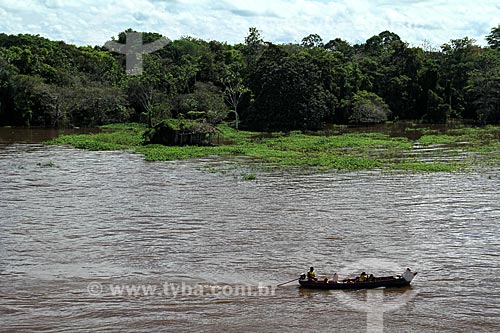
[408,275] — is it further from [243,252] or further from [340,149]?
[340,149]

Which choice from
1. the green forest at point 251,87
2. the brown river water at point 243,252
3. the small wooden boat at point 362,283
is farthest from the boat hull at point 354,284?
the green forest at point 251,87

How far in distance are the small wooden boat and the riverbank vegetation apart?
16989 millimetres

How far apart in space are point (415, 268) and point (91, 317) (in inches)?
322

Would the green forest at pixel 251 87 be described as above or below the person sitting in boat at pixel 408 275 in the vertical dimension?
above

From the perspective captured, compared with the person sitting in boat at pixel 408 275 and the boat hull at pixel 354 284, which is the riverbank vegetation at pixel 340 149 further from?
the boat hull at pixel 354 284

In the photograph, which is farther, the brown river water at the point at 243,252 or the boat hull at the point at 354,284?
the boat hull at the point at 354,284

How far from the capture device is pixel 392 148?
132 feet

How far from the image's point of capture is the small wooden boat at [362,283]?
13758 millimetres

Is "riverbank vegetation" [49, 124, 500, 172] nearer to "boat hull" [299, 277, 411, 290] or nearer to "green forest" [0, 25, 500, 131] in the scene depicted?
"green forest" [0, 25, 500, 131]

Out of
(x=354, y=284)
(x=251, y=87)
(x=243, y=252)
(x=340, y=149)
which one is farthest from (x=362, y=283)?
(x=251, y=87)

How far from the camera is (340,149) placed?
39.7 metres

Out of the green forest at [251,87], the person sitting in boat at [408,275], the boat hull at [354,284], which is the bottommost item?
the boat hull at [354,284]

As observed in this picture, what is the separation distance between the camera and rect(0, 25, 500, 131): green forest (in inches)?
2199

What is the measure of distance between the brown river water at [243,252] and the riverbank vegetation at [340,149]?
4.28m
